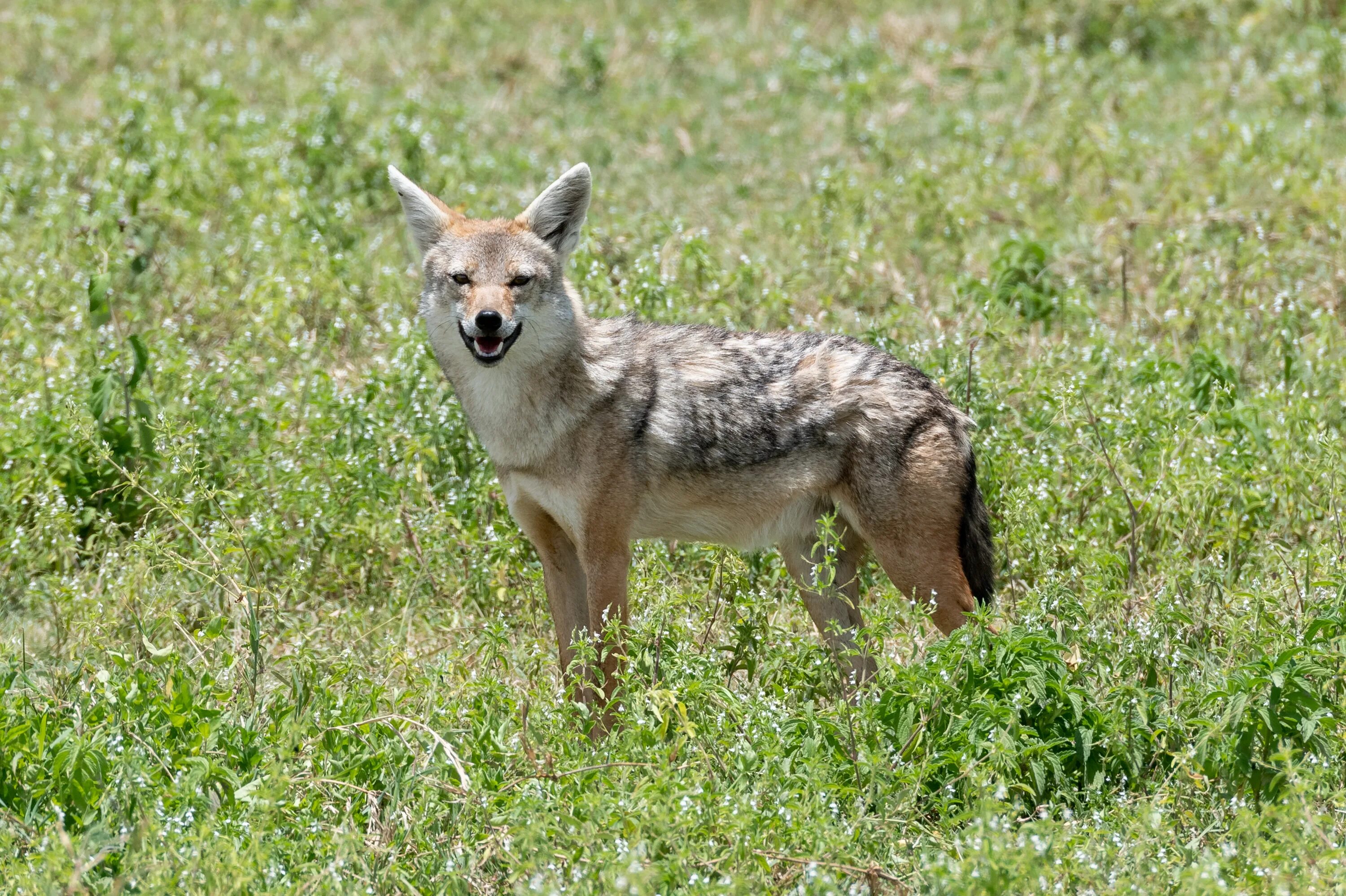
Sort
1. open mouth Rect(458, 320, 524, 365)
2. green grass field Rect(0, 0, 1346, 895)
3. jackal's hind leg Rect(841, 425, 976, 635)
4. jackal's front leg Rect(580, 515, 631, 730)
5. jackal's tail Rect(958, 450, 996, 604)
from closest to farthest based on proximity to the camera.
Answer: green grass field Rect(0, 0, 1346, 895) < open mouth Rect(458, 320, 524, 365) < jackal's front leg Rect(580, 515, 631, 730) < jackal's hind leg Rect(841, 425, 976, 635) < jackal's tail Rect(958, 450, 996, 604)

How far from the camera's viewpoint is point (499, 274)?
5496 millimetres

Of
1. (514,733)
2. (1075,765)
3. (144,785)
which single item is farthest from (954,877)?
(144,785)

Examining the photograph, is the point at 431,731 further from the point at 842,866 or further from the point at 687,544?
the point at 687,544

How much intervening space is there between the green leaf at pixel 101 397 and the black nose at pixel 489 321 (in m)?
2.20

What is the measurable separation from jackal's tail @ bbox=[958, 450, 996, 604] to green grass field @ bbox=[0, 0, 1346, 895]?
0.55 ft

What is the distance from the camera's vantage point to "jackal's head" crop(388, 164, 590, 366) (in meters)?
5.38

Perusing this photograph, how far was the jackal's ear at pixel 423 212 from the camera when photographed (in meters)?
5.85

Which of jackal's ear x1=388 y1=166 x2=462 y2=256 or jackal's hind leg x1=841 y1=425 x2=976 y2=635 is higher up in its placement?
jackal's ear x1=388 y1=166 x2=462 y2=256

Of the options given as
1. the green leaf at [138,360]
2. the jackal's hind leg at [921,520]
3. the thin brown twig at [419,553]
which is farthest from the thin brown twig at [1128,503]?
the green leaf at [138,360]

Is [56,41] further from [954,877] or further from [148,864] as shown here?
[954,877]

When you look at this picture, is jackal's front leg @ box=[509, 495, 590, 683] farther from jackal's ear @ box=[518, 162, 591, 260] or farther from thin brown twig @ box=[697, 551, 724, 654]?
jackal's ear @ box=[518, 162, 591, 260]

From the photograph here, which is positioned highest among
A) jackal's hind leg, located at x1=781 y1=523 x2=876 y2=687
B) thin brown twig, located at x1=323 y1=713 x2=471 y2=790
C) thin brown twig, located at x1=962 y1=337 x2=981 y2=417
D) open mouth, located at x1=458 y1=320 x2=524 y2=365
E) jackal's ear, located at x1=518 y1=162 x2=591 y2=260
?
jackal's ear, located at x1=518 y1=162 x2=591 y2=260

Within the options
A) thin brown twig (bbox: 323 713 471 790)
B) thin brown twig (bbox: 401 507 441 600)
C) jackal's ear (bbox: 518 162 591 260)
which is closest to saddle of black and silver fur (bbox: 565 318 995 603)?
jackal's ear (bbox: 518 162 591 260)

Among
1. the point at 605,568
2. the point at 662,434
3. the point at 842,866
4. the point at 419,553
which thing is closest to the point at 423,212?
the point at 662,434
